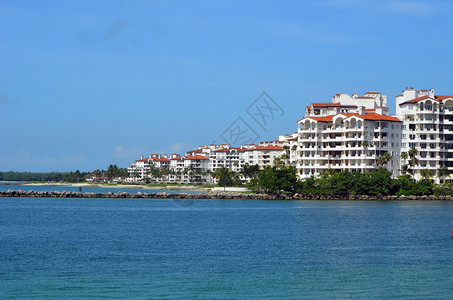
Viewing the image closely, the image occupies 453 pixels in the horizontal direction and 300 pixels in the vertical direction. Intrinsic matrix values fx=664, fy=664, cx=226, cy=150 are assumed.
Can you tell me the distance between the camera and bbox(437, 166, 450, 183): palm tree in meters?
106

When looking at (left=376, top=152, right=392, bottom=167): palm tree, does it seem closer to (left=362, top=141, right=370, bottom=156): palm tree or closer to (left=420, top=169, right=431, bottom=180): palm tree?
(left=362, top=141, right=370, bottom=156): palm tree

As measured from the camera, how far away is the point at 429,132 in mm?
107062

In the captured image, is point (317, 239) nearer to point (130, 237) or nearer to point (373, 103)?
point (130, 237)

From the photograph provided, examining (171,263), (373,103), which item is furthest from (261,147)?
(171,263)

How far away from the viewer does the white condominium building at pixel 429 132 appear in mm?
106938

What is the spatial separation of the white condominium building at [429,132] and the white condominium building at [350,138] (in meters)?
2.14

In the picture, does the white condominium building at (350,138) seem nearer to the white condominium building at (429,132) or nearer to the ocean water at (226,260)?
the white condominium building at (429,132)

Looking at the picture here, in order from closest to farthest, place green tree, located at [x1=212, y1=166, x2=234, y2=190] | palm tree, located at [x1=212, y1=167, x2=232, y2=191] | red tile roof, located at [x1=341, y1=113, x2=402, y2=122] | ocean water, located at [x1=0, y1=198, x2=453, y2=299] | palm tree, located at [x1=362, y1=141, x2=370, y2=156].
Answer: ocean water, located at [x1=0, y1=198, x2=453, y2=299] < palm tree, located at [x1=362, y1=141, x2=370, y2=156] < red tile roof, located at [x1=341, y1=113, x2=402, y2=122] < green tree, located at [x1=212, y1=166, x2=234, y2=190] < palm tree, located at [x1=212, y1=167, x2=232, y2=191]

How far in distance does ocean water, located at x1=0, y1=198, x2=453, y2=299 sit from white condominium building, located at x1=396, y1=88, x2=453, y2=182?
5200 cm

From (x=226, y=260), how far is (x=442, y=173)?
8047cm

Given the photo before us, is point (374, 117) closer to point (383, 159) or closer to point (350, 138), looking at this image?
point (350, 138)

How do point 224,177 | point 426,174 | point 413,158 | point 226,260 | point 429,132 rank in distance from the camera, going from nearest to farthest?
point 226,260
point 426,174
point 413,158
point 429,132
point 224,177

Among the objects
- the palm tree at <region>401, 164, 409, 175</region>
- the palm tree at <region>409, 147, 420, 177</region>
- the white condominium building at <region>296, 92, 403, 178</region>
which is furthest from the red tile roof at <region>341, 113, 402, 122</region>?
the palm tree at <region>401, 164, 409, 175</region>

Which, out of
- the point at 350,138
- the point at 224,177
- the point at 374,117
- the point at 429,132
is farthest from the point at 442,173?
the point at 224,177
